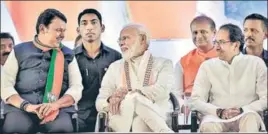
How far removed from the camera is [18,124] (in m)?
3.34

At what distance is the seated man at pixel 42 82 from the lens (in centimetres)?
335

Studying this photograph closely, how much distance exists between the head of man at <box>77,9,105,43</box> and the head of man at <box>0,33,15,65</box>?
0.43m

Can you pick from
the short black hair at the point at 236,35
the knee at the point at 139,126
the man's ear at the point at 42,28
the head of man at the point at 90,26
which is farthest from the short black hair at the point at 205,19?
the man's ear at the point at 42,28

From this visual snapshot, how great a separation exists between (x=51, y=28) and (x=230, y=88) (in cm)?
116

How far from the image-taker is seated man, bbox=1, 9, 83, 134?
3354 millimetres

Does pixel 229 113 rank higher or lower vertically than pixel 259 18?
lower

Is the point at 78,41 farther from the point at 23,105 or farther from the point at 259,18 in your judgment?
the point at 259,18

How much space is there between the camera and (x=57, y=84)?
3.39 meters

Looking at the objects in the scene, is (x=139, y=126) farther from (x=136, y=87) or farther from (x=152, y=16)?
(x=152, y=16)

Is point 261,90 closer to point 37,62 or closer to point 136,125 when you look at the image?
point 136,125

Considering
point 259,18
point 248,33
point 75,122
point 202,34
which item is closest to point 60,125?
point 75,122

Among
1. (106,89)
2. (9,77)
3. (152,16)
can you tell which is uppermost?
(152,16)

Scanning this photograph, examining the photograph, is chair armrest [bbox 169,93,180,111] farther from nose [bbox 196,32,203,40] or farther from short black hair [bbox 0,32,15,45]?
short black hair [bbox 0,32,15,45]

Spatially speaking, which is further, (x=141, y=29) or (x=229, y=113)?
(x=141, y=29)
